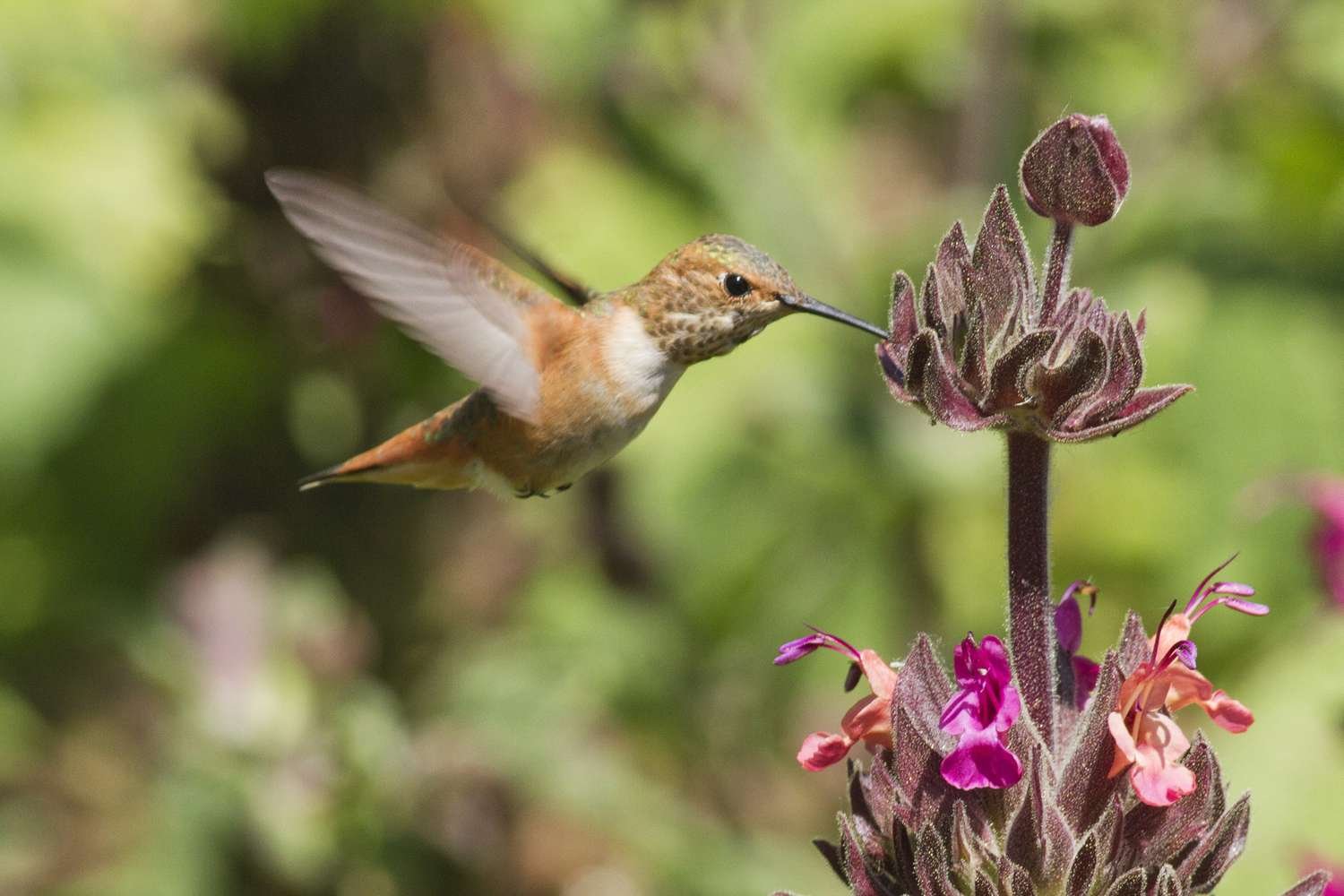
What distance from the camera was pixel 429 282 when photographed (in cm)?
175

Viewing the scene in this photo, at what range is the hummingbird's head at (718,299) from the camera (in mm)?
1732

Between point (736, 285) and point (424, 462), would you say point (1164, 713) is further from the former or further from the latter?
point (424, 462)

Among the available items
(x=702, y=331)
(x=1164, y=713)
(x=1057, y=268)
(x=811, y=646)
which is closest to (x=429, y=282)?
(x=702, y=331)

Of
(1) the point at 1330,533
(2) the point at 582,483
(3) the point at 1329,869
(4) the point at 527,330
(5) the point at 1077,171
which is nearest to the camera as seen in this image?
(5) the point at 1077,171

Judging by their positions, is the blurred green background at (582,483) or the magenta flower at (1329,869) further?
the blurred green background at (582,483)

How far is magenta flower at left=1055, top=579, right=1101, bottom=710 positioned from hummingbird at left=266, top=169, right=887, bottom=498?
0.36 meters

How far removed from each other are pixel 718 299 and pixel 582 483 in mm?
2166

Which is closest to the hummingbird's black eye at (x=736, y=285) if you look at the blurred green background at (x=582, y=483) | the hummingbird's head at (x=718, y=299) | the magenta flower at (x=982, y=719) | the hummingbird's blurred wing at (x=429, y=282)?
the hummingbird's head at (x=718, y=299)

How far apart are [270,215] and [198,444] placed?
61cm

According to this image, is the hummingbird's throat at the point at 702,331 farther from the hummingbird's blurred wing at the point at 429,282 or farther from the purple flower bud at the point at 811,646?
the purple flower bud at the point at 811,646

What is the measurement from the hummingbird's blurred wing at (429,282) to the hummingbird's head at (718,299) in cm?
18

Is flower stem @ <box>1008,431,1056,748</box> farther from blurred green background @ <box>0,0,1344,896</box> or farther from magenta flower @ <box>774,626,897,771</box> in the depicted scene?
blurred green background @ <box>0,0,1344,896</box>

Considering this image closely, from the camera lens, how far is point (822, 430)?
3.31 m

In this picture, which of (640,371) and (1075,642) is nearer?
(1075,642)
